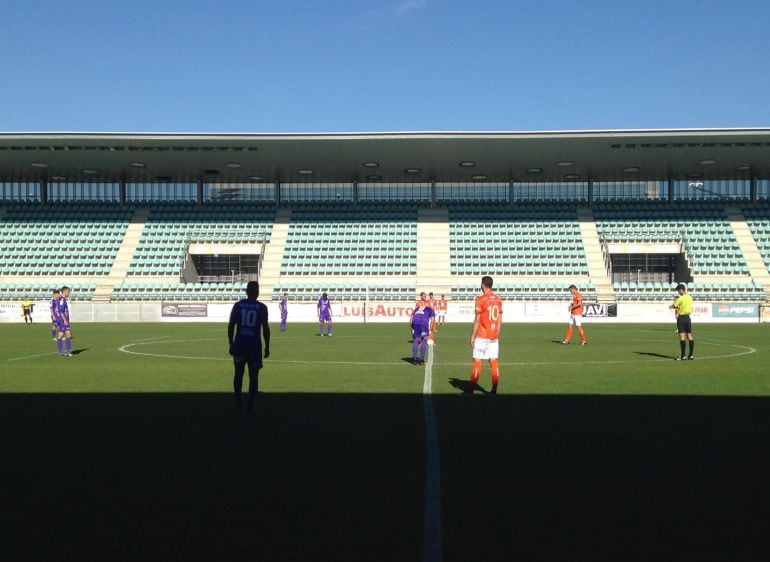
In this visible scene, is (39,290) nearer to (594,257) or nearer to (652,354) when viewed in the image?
(594,257)

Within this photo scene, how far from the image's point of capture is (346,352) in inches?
856

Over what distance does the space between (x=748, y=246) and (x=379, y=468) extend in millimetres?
50630

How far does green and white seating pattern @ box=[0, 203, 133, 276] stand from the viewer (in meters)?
51.8

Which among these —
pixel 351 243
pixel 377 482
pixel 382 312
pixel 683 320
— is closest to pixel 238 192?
pixel 351 243

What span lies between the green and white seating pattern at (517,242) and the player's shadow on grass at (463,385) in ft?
119

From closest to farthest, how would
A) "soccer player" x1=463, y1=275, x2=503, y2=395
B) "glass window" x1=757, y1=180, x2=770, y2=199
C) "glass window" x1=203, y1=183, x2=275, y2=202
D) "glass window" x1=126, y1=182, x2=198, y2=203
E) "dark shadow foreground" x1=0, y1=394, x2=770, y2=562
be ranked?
"dark shadow foreground" x1=0, y1=394, x2=770, y2=562 < "soccer player" x1=463, y1=275, x2=503, y2=395 < "glass window" x1=757, y1=180, x2=770, y2=199 < "glass window" x1=203, y1=183, x2=275, y2=202 < "glass window" x1=126, y1=182, x2=198, y2=203

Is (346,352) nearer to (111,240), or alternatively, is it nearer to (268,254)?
(268,254)

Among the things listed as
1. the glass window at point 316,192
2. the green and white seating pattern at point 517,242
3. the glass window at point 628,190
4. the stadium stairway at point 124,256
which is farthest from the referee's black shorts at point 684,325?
the glass window at point 316,192

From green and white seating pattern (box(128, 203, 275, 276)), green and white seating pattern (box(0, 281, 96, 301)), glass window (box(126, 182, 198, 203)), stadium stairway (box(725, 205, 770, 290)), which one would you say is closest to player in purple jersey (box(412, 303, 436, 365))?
green and white seating pattern (box(128, 203, 275, 276))

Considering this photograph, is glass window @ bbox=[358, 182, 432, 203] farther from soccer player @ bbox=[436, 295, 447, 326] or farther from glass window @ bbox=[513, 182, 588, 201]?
soccer player @ bbox=[436, 295, 447, 326]

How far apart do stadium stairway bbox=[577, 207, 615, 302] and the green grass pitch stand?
32.7 m

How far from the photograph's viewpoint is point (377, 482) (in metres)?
6.87

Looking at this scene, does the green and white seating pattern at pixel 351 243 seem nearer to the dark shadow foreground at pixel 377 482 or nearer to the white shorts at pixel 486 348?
the white shorts at pixel 486 348

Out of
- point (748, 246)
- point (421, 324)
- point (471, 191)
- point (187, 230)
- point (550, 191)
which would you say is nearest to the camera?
point (421, 324)
